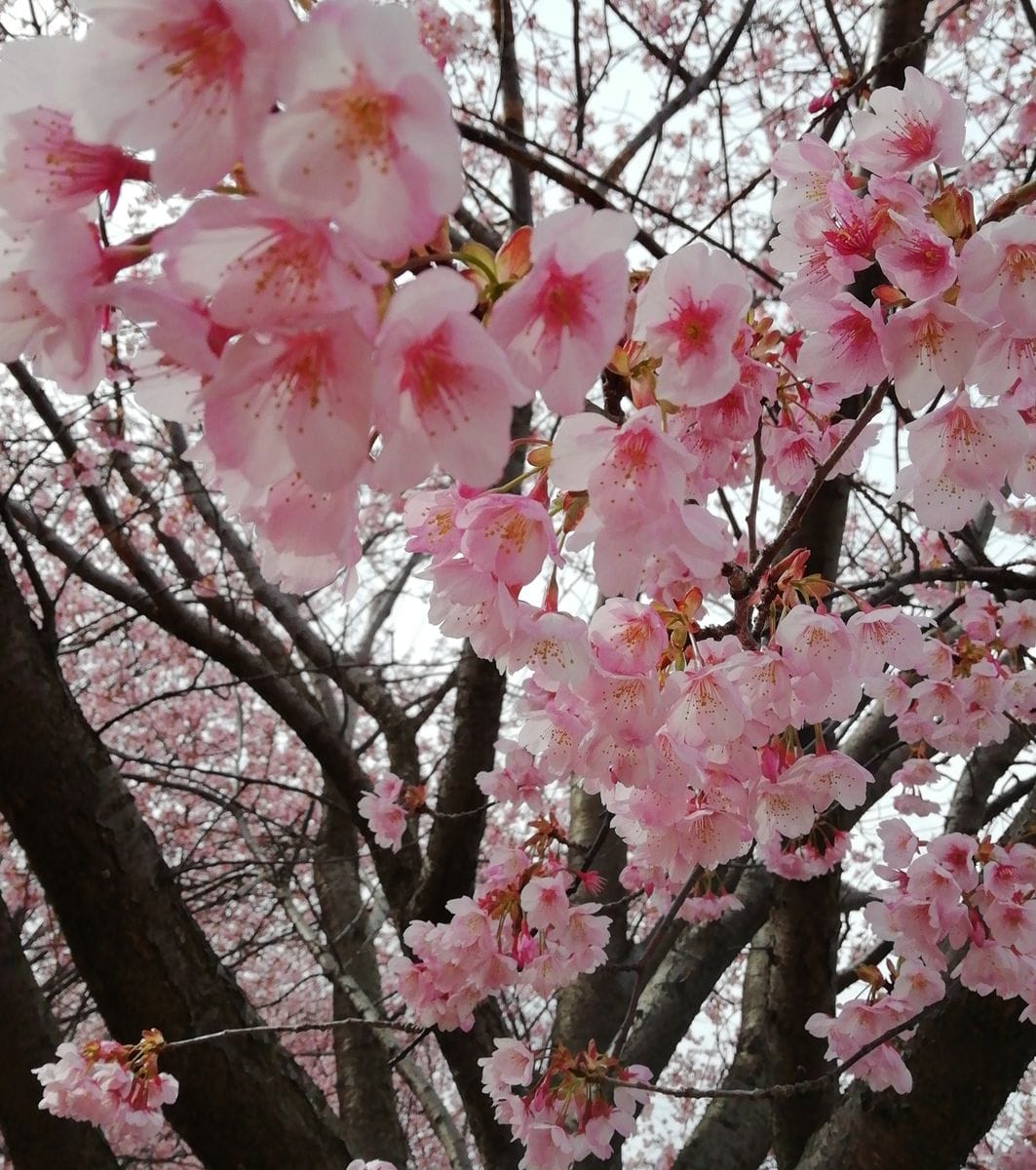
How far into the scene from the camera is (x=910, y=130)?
44.1 inches

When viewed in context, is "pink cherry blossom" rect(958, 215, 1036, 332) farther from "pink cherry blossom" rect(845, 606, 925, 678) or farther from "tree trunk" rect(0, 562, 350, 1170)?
"tree trunk" rect(0, 562, 350, 1170)

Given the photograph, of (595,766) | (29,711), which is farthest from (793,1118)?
(29,711)

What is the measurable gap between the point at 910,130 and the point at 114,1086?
228 cm

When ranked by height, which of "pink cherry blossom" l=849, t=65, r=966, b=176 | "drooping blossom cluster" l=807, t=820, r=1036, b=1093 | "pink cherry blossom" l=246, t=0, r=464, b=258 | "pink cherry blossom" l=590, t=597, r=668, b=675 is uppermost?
"pink cherry blossom" l=849, t=65, r=966, b=176

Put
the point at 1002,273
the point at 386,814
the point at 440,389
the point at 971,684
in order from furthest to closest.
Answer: the point at 386,814
the point at 971,684
the point at 1002,273
the point at 440,389

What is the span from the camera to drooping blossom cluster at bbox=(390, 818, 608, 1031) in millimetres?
2051

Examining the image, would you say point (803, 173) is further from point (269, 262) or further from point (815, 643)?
point (269, 262)

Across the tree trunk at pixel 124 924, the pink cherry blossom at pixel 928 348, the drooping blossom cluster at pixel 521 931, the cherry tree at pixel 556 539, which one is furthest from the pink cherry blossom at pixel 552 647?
the tree trunk at pixel 124 924

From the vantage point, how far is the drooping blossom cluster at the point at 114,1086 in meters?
1.93

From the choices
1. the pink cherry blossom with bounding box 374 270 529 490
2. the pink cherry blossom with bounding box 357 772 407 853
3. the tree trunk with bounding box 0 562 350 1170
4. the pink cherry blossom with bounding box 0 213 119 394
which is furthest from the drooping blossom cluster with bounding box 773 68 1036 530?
the pink cherry blossom with bounding box 357 772 407 853

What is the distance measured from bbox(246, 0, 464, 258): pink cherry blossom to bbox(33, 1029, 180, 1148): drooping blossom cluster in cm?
194

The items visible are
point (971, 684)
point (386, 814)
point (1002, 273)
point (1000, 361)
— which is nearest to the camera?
point (1002, 273)

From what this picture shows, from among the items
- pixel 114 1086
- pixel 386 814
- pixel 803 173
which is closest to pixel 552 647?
pixel 803 173

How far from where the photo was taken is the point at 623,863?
10.8 ft
